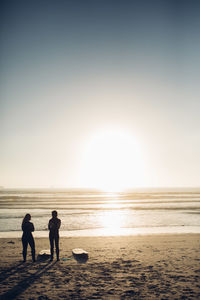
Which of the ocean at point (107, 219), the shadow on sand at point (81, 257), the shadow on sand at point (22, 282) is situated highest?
the shadow on sand at point (22, 282)

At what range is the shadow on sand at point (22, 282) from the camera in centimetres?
804

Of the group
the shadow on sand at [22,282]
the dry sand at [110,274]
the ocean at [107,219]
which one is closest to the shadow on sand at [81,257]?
the dry sand at [110,274]

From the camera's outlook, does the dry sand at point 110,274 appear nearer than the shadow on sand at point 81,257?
Yes

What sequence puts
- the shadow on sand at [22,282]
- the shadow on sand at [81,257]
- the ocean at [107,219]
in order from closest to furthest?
the shadow on sand at [22,282]
the shadow on sand at [81,257]
the ocean at [107,219]

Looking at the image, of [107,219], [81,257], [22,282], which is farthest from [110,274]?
[107,219]

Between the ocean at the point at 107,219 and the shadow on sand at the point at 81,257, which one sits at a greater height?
the shadow on sand at the point at 81,257

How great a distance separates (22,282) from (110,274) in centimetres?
366

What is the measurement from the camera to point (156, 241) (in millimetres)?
17531

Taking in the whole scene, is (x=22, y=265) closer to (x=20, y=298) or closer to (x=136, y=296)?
(x=20, y=298)

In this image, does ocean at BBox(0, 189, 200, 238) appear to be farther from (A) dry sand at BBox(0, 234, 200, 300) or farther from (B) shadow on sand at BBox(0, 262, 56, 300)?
(B) shadow on sand at BBox(0, 262, 56, 300)

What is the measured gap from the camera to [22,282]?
929 centimetres

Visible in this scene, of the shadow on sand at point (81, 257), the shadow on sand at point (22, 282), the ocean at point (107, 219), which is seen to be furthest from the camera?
the ocean at point (107, 219)

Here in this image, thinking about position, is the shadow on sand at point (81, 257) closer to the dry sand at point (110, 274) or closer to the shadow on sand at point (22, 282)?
the dry sand at point (110, 274)

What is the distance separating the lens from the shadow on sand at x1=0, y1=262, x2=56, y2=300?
8039 millimetres
